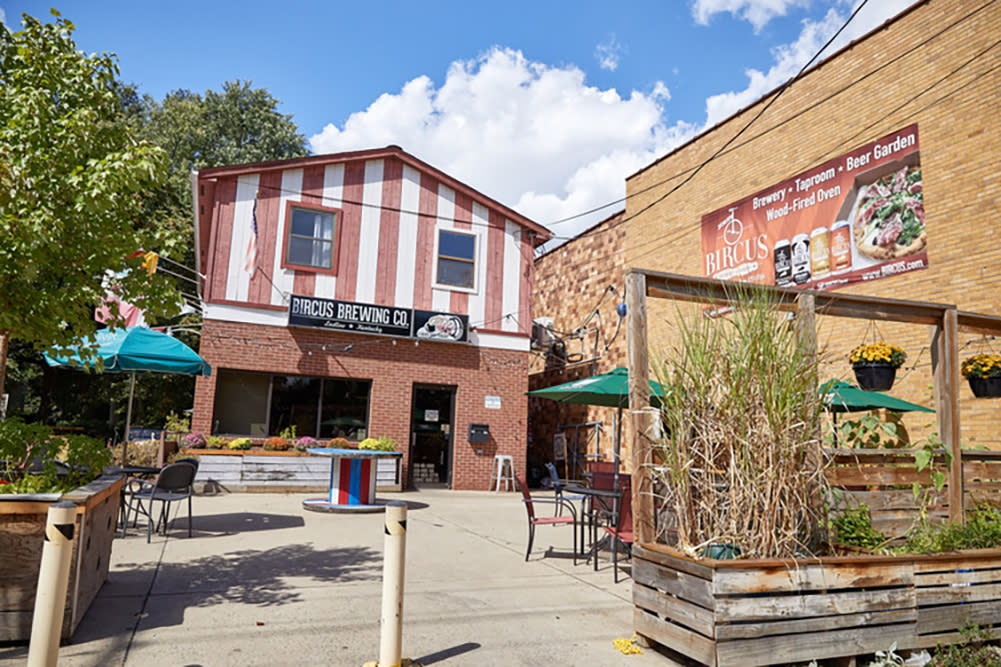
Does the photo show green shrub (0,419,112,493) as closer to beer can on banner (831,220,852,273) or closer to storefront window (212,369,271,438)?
storefront window (212,369,271,438)

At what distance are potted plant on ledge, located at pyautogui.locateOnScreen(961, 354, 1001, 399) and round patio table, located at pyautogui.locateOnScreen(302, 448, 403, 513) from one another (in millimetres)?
7267

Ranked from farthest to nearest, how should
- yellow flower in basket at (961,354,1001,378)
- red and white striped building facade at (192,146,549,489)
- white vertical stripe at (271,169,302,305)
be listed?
white vertical stripe at (271,169,302,305), red and white striped building facade at (192,146,549,489), yellow flower in basket at (961,354,1001,378)

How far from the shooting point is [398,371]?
13914 millimetres

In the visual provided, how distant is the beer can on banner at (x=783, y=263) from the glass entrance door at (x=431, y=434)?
7.30m

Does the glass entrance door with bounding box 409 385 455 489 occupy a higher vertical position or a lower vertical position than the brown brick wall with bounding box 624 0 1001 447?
lower

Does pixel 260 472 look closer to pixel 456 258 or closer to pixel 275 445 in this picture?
pixel 275 445

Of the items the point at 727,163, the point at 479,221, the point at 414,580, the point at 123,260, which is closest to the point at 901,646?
the point at 414,580

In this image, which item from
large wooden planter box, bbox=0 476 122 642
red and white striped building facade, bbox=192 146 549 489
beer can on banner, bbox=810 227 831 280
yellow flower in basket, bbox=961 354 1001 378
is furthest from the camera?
red and white striped building facade, bbox=192 146 549 489

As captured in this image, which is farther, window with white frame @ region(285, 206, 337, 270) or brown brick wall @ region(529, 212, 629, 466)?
brown brick wall @ region(529, 212, 629, 466)

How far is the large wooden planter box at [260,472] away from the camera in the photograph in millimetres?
11492

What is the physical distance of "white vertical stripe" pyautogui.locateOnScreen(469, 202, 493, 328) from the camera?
14.8 meters

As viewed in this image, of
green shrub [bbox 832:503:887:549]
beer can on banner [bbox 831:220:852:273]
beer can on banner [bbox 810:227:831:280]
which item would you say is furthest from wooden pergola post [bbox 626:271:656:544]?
beer can on banner [bbox 810:227:831:280]

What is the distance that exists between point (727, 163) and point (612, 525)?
8.69 meters

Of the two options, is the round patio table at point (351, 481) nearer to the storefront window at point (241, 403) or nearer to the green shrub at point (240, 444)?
the green shrub at point (240, 444)
